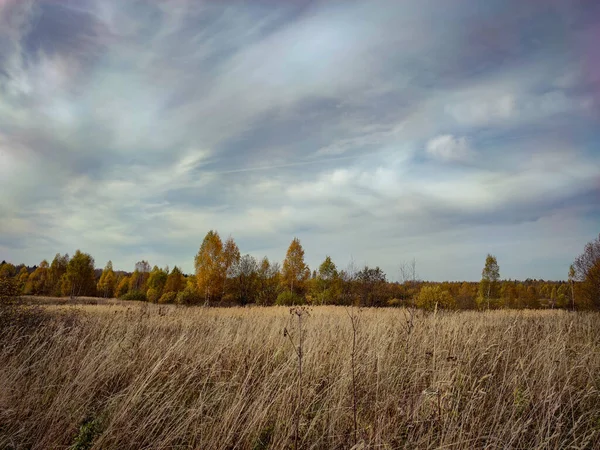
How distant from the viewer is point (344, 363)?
482cm

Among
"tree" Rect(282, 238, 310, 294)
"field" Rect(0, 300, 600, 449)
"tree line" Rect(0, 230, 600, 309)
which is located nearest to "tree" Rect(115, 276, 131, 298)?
"tree line" Rect(0, 230, 600, 309)

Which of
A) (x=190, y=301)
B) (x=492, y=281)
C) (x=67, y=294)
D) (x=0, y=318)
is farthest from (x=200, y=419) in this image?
(x=67, y=294)

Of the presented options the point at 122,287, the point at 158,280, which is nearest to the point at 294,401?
the point at 158,280

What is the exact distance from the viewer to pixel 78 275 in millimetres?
53344

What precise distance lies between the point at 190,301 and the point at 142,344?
34699 millimetres

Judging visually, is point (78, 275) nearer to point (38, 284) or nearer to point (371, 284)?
point (38, 284)

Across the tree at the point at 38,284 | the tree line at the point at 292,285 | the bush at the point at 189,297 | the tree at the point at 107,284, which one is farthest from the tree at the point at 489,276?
the tree at the point at 38,284

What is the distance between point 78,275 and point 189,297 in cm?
2718

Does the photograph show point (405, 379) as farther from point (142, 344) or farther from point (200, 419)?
point (142, 344)

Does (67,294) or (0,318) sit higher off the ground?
(0,318)

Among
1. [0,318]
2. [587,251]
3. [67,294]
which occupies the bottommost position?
[67,294]

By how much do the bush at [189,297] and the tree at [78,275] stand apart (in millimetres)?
24757

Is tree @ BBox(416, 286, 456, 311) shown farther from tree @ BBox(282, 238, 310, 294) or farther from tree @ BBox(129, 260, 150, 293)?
tree @ BBox(129, 260, 150, 293)

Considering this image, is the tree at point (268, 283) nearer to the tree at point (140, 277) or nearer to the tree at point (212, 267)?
the tree at point (212, 267)
